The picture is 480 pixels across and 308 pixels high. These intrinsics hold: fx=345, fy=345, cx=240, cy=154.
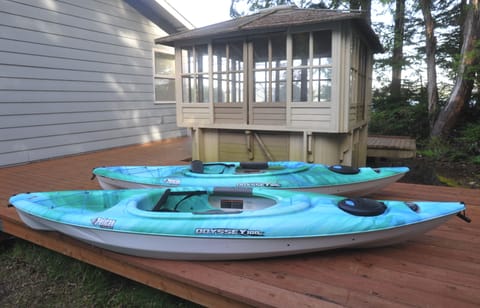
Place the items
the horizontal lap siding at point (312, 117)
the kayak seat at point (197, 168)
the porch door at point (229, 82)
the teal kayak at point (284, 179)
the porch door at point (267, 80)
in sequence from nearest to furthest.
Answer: the teal kayak at point (284, 179) → the kayak seat at point (197, 168) → the horizontal lap siding at point (312, 117) → the porch door at point (267, 80) → the porch door at point (229, 82)

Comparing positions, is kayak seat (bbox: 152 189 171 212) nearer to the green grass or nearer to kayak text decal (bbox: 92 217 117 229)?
kayak text decal (bbox: 92 217 117 229)

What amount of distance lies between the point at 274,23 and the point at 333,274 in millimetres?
3715

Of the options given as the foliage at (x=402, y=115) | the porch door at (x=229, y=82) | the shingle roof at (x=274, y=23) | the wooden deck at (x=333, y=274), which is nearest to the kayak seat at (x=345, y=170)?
the wooden deck at (x=333, y=274)

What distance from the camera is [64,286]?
274cm

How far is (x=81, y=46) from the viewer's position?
20.4ft

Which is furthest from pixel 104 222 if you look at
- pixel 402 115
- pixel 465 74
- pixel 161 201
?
pixel 402 115

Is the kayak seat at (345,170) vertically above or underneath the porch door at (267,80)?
Answer: underneath

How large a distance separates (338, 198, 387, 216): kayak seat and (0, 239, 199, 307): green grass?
4.09 ft

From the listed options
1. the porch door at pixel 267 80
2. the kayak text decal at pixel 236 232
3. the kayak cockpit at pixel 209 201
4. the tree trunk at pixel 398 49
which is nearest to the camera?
the kayak text decal at pixel 236 232

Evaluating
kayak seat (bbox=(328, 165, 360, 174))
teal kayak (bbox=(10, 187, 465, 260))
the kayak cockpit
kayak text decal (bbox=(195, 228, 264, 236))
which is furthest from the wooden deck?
kayak seat (bbox=(328, 165, 360, 174))

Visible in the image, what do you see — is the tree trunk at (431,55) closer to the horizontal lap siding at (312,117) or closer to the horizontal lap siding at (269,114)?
the horizontal lap siding at (312,117)

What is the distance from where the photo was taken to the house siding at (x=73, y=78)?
5.18 m

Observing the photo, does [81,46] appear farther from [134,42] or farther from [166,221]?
[166,221]

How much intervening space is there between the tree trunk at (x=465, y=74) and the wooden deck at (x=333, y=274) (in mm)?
5914
